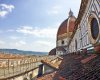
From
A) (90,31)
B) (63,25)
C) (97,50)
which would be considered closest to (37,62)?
(90,31)

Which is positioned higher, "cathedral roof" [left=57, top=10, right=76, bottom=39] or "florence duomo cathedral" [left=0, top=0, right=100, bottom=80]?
"cathedral roof" [left=57, top=10, right=76, bottom=39]

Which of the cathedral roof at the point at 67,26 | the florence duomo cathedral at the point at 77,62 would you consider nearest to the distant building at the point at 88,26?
the florence duomo cathedral at the point at 77,62

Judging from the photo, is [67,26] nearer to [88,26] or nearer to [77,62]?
[88,26]

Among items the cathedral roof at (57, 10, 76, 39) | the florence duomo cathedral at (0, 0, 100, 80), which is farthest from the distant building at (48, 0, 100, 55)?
the cathedral roof at (57, 10, 76, 39)

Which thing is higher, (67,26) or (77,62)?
(67,26)

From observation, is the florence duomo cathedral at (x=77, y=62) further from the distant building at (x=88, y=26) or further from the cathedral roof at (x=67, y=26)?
the cathedral roof at (x=67, y=26)

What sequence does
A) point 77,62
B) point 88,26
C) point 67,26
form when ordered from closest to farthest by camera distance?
point 77,62 < point 88,26 < point 67,26

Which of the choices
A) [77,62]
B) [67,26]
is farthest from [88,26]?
[67,26]

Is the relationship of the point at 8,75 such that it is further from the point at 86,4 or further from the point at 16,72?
the point at 86,4

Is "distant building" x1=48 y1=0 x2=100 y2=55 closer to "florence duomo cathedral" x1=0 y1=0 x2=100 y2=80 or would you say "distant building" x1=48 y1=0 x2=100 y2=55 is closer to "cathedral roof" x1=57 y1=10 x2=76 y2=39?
"florence duomo cathedral" x1=0 y1=0 x2=100 y2=80

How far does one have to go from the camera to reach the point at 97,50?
6.20m

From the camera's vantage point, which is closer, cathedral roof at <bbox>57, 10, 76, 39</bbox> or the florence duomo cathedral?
the florence duomo cathedral

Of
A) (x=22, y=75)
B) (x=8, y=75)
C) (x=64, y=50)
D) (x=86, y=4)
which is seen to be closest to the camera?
(x=86, y=4)

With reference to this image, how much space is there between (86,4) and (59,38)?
155 feet
